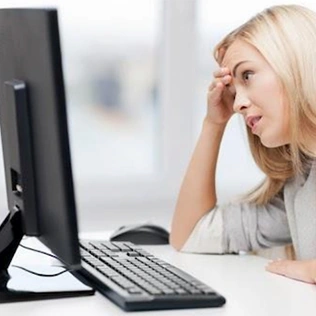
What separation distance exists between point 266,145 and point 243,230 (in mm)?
231

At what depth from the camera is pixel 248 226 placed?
5.77ft

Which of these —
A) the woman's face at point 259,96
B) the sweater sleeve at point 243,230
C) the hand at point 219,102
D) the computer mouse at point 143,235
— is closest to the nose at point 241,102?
the woman's face at point 259,96

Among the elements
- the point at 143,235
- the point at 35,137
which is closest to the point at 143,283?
the point at 35,137

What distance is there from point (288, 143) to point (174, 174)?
4.07 ft

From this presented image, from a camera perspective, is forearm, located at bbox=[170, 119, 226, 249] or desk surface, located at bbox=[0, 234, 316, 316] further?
forearm, located at bbox=[170, 119, 226, 249]

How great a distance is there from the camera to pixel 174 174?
282cm

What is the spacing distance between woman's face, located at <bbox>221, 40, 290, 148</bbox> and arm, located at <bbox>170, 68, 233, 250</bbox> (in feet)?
0.60

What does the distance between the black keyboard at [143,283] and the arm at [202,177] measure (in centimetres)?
33

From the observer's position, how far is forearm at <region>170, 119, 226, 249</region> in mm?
1806

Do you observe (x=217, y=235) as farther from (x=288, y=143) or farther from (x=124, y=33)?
(x=124, y=33)

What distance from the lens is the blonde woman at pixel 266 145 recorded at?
1.52 m

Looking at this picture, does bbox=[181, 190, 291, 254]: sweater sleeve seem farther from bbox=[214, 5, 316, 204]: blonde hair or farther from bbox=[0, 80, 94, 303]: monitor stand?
bbox=[0, 80, 94, 303]: monitor stand

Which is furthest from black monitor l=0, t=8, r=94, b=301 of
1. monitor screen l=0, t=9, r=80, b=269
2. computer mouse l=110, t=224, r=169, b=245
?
computer mouse l=110, t=224, r=169, b=245

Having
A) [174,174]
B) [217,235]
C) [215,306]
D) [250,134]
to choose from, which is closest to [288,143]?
[250,134]
